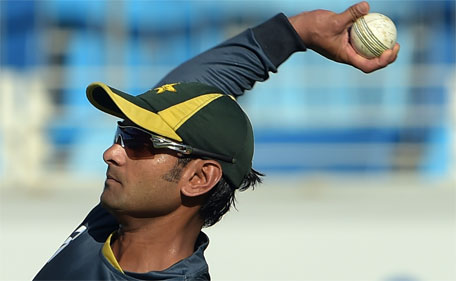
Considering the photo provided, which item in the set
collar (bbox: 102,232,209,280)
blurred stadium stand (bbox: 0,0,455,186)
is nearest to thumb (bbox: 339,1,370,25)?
collar (bbox: 102,232,209,280)

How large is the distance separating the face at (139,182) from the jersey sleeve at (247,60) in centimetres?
59

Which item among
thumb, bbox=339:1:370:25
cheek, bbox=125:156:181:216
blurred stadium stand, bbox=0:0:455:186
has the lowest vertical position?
blurred stadium stand, bbox=0:0:455:186

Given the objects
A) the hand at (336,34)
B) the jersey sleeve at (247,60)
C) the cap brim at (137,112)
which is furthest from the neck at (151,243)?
the hand at (336,34)

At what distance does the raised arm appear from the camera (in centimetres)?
290

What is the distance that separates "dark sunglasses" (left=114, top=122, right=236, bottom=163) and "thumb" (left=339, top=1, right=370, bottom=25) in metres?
0.73

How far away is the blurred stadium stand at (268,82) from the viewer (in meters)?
9.51

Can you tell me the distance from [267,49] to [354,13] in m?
0.32

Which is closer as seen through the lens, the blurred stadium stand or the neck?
the neck

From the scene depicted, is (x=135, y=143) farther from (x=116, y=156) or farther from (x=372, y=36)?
(x=372, y=36)

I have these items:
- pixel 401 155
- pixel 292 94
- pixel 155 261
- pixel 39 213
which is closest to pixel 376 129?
pixel 401 155

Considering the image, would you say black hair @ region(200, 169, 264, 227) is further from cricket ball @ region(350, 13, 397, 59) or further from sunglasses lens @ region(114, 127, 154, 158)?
cricket ball @ region(350, 13, 397, 59)

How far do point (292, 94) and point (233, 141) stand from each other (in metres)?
7.86

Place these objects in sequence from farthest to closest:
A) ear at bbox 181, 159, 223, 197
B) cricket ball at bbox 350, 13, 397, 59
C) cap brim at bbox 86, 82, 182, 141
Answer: cricket ball at bbox 350, 13, 397, 59, ear at bbox 181, 159, 223, 197, cap brim at bbox 86, 82, 182, 141

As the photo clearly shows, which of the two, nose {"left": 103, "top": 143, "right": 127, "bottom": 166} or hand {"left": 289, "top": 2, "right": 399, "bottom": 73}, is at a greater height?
hand {"left": 289, "top": 2, "right": 399, "bottom": 73}
